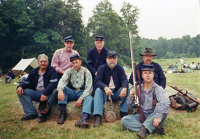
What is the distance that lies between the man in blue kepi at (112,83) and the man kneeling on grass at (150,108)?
620 mm

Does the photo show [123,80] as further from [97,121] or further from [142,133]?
[142,133]

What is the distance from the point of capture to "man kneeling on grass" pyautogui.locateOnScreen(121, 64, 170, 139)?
2.78 meters

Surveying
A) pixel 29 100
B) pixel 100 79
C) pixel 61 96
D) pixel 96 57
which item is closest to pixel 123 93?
pixel 100 79

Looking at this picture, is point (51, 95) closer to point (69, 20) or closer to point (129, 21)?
point (69, 20)

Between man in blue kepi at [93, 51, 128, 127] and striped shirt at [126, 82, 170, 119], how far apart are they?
620 mm

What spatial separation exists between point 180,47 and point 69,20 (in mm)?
84650

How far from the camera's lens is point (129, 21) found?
43594 millimetres

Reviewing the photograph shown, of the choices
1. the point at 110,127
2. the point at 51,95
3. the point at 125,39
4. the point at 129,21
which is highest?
the point at 129,21

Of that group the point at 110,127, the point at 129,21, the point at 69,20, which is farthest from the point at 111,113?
the point at 129,21

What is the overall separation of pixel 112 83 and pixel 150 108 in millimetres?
1236

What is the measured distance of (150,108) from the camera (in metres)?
3.06

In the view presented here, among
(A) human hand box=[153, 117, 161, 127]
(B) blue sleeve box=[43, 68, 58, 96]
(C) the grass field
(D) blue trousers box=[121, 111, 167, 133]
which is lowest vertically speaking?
(C) the grass field

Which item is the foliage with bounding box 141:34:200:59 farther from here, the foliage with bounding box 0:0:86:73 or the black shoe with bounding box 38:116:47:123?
the black shoe with bounding box 38:116:47:123

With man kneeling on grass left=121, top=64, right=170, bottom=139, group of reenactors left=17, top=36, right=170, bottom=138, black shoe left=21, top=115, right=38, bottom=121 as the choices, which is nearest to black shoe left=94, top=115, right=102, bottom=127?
group of reenactors left=17, top=36, right=170, bottom=138
